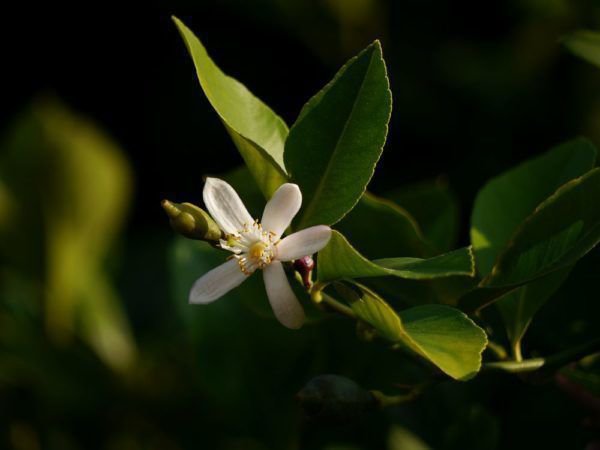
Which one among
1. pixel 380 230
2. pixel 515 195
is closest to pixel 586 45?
pixel 515 195

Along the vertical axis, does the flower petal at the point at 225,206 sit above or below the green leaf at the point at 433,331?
above

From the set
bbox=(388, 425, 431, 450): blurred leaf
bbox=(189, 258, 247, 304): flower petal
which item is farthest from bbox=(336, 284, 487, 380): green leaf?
bbox=(388, 425, 431, 450): blurred leaf

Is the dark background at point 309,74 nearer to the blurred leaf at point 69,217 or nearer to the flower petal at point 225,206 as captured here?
the blurred leaf at point 69,217

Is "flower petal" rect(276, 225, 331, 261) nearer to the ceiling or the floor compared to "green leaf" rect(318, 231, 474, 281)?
nearer to the ceiling

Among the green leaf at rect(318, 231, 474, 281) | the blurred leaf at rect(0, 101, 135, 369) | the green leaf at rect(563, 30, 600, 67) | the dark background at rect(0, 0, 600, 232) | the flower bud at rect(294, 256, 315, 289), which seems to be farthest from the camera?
the dark background at rect(0, 0, 600, 232)

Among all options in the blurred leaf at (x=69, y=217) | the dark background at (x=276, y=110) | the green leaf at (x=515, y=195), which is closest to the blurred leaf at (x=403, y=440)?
the dark background at (x=276, y=110)

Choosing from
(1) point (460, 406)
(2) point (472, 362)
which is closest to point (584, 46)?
(2) point (472, 362)

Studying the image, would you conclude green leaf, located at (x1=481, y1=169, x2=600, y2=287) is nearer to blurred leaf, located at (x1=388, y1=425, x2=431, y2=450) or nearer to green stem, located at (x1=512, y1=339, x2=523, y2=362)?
green stem, located at (x1=512, y1=339, x2=523, y2=362)
